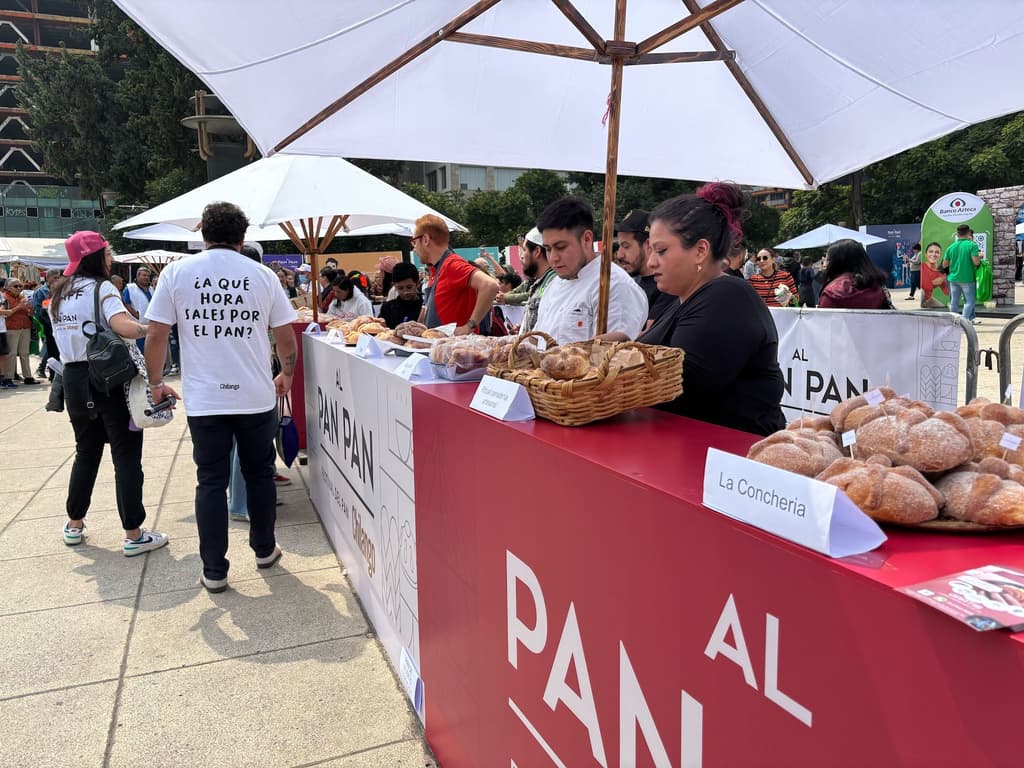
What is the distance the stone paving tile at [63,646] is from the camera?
331 centimetres

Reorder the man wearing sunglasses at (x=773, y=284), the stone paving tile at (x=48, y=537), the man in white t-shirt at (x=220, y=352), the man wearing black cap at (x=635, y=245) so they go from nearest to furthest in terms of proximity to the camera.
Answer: the man in white t-shirt at (x=220, y=352)
the man wearing black cap at (x=635, y=245)
the stone paving tile at (x=48, y=537)
the man wearing sunglasses at (x=773, y=284)

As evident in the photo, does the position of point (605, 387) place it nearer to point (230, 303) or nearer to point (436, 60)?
point (436, 60)

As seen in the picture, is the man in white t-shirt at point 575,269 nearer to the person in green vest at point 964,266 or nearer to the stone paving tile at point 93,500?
the stone paving tile at point 93,500

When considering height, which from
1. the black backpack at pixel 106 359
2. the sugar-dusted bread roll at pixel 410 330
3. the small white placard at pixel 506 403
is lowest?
the black backpack at pixel 106 359

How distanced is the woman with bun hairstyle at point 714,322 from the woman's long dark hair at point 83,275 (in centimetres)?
366

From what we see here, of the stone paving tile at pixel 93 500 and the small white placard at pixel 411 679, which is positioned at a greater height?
the small white placard at pixel 411 679

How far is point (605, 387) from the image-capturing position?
6.04ft

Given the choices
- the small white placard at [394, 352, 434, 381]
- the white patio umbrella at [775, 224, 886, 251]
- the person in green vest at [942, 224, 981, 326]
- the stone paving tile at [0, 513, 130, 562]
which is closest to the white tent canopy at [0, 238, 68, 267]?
the white patio umbrella at [775, 224, 886, 251]

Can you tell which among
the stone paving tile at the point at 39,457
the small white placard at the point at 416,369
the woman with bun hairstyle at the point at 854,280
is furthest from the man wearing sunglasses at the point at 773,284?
the stone paving tile at the point at 39,457

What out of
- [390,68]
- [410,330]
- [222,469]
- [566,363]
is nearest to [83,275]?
[222,469]

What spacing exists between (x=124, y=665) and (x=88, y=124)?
39.1m

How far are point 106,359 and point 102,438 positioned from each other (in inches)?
25.3

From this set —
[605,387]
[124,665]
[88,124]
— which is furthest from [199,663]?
[88,124]

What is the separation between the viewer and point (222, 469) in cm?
409
